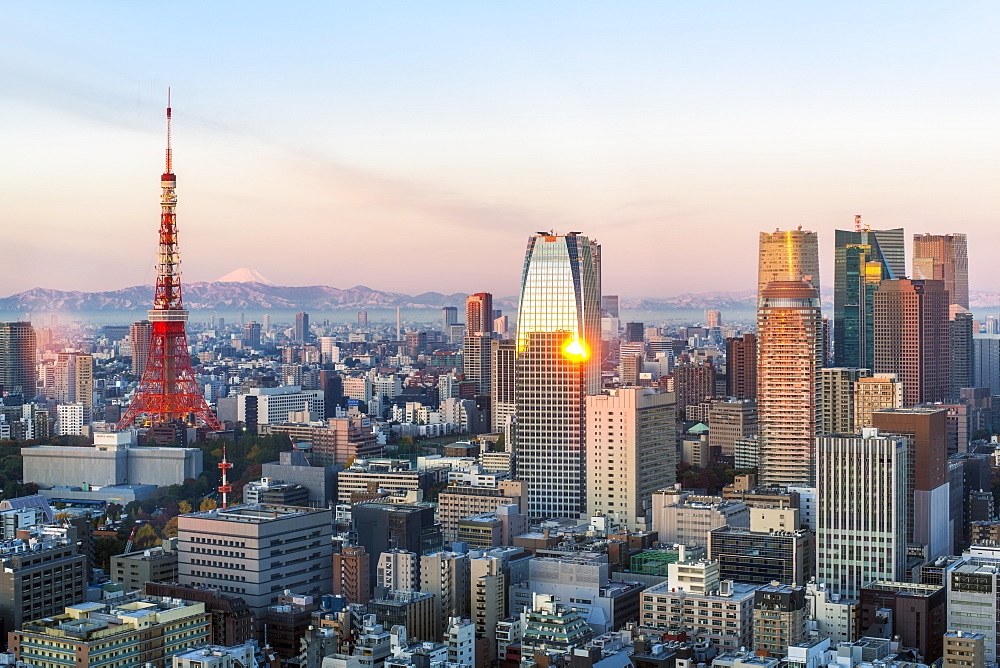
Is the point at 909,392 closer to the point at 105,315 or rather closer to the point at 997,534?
the point at 997,534

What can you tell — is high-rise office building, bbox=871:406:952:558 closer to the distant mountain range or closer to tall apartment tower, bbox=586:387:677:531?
tall apartment tower, bbox=586:387:677:531

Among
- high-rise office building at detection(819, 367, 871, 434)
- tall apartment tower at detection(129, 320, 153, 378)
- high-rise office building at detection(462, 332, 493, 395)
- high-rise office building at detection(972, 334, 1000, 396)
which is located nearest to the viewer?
high-rise office building at detection(819, 367, 871, 434)

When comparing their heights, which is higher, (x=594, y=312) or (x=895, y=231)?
(x=895, y=231)

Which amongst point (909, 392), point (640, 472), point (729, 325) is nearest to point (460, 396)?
point (729, 325)

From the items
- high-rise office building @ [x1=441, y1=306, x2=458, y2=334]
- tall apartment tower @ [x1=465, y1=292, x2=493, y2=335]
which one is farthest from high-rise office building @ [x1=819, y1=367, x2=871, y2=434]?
high-rise office building @ [x1=441, y1=306, x2=458, y2=334]

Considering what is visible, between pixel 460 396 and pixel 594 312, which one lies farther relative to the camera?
pixel 460 396

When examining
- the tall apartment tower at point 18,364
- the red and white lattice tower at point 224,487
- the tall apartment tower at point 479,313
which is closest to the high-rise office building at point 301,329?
the tall apartment tower at point 479,313
